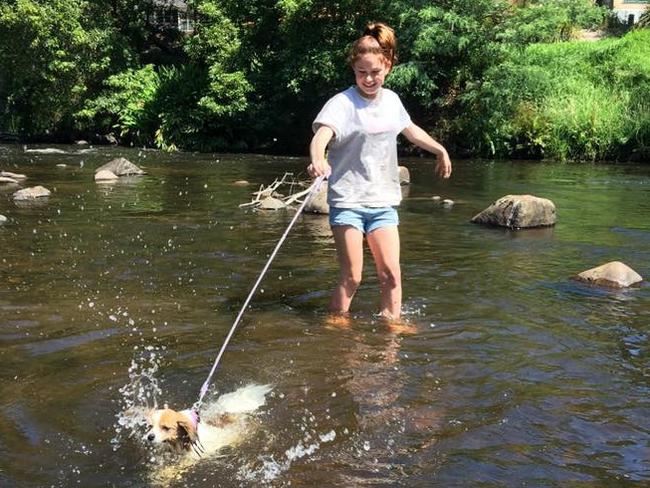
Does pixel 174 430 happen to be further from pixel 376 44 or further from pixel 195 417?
pixel 376 44

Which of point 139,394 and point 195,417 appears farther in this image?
point 139,394

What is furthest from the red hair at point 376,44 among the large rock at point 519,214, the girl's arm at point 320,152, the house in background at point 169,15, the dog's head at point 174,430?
the house in background at point 169,15

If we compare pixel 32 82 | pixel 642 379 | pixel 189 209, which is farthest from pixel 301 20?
pixel 642 379

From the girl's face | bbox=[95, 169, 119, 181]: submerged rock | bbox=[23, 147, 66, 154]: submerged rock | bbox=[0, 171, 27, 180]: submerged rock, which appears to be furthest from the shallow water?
bbox=[23, 147, 66, 154]: submerged rock

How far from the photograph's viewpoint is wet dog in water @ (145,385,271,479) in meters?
3.27

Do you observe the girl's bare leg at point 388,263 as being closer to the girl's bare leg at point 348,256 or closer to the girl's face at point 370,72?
the girl's bare leg at point 348,256

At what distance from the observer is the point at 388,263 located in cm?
526

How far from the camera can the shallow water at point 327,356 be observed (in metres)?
3.35

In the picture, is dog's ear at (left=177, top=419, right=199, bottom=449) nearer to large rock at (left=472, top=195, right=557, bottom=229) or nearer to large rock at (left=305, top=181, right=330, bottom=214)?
large rock at (left=472, top=195, right=557, bottom=229)

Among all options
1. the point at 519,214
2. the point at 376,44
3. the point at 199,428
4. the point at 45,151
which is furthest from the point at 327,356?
the point at 45,151

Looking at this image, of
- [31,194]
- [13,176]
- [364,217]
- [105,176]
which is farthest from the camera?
[105,176]

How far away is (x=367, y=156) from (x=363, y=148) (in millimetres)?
64

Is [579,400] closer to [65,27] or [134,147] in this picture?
[134,147]

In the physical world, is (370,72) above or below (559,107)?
below
